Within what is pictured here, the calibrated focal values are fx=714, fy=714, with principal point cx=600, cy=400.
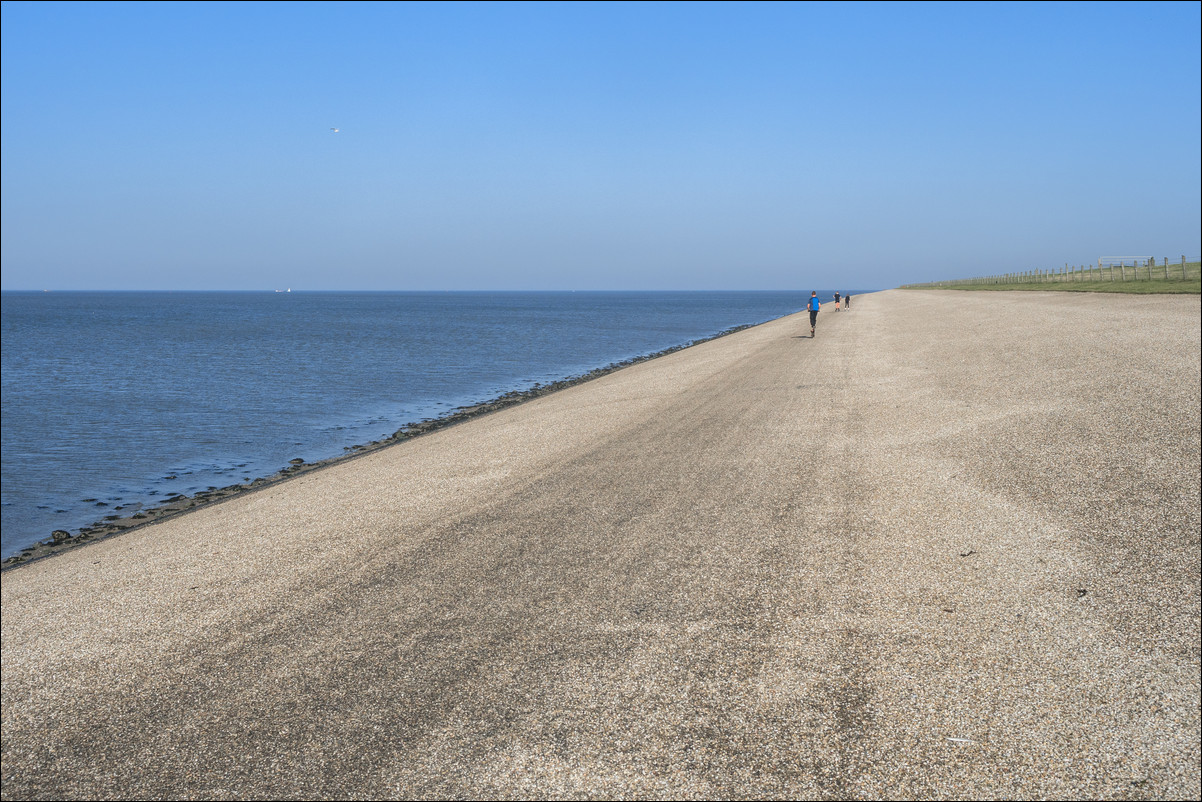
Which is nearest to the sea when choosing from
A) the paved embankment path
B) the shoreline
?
the shoreline

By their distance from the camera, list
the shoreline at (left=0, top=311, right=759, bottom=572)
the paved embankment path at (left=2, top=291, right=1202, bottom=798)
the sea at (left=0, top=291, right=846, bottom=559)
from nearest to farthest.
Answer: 1. the paved embankment path at (left=2, top=291, right=1202, bottom=798)
2. the shoreline at (left=0, top=311, right=759, bottom=572)
3. the sea at (left=0, top=291, right=846, bottom=559)

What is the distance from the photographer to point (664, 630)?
223 inches

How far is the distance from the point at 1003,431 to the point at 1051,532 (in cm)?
427

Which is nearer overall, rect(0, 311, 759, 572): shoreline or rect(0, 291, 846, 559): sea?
rect(0, 311, 759, 572): shoreline

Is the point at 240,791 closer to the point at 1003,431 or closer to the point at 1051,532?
the point at 1051,532

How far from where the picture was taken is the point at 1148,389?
12523 millimetres

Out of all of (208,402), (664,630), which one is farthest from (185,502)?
(208,402)

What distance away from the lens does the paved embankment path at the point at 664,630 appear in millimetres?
4285

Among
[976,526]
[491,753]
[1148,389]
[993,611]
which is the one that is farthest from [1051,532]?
[1148,389]

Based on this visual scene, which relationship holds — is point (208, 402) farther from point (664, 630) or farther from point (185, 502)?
point (664, 630)

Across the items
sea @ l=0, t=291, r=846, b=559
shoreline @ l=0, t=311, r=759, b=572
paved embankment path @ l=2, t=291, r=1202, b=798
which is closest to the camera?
paved embankment path @ l=2, t=291, r=1202, b=798

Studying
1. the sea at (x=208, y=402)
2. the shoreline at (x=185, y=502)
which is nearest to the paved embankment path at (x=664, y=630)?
the shoreline at (x=185, y=502)

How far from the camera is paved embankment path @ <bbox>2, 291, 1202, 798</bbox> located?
429 centimetres

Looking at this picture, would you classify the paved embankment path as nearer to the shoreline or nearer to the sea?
the shoreline
